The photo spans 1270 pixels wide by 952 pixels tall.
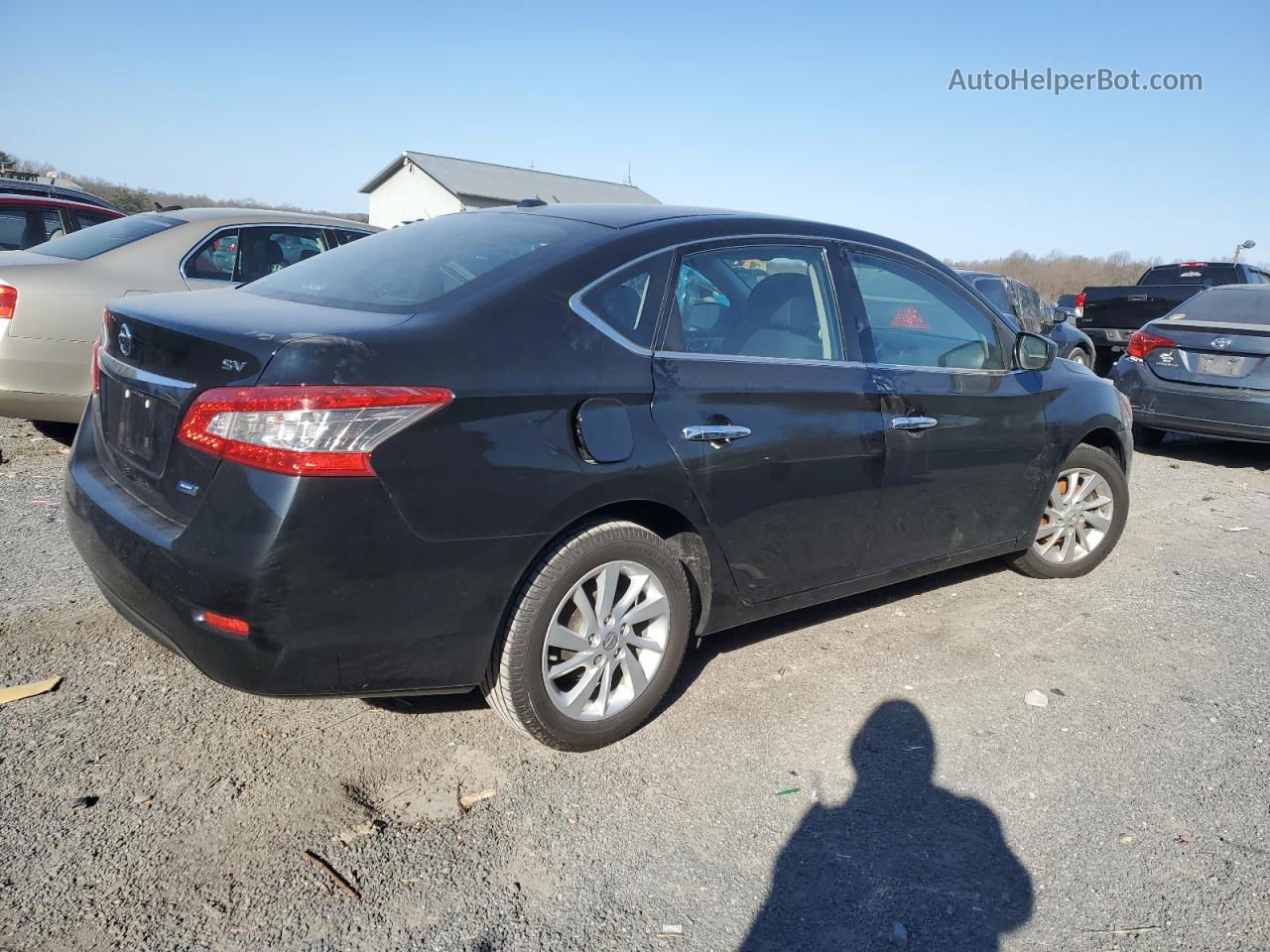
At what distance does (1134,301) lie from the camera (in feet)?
46.1

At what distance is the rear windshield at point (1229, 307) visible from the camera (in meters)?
8.59

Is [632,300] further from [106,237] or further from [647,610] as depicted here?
[106,237]

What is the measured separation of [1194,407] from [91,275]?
849 cm

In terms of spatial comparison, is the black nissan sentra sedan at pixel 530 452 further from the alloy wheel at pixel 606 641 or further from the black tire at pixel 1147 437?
the black tire at pixel 1147 437

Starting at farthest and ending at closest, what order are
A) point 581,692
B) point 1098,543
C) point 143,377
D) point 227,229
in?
point 227,229 < point 1098,543 < point 581,692 < point 143,377

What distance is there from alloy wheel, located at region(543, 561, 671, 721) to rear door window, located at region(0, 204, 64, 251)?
9.26 m

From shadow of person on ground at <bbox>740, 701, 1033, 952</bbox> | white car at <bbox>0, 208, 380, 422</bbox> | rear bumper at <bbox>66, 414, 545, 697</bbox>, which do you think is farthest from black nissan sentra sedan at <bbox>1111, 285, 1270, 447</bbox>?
rear bumper at <bbox>66, 414, 545, 697</bbox>

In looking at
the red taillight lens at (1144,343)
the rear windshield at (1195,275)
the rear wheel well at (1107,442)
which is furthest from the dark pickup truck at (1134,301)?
the rear wheel well at (1107,442)

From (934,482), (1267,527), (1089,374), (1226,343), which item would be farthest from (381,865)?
(1226,343)

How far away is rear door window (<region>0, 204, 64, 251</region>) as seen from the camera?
9.73 metres

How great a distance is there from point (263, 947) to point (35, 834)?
82cm

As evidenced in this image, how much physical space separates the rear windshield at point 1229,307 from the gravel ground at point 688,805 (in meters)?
5.37

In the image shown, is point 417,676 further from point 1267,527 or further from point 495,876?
point 1267,527

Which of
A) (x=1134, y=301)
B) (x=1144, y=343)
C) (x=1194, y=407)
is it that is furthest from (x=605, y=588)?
(x=1134, y=301)
